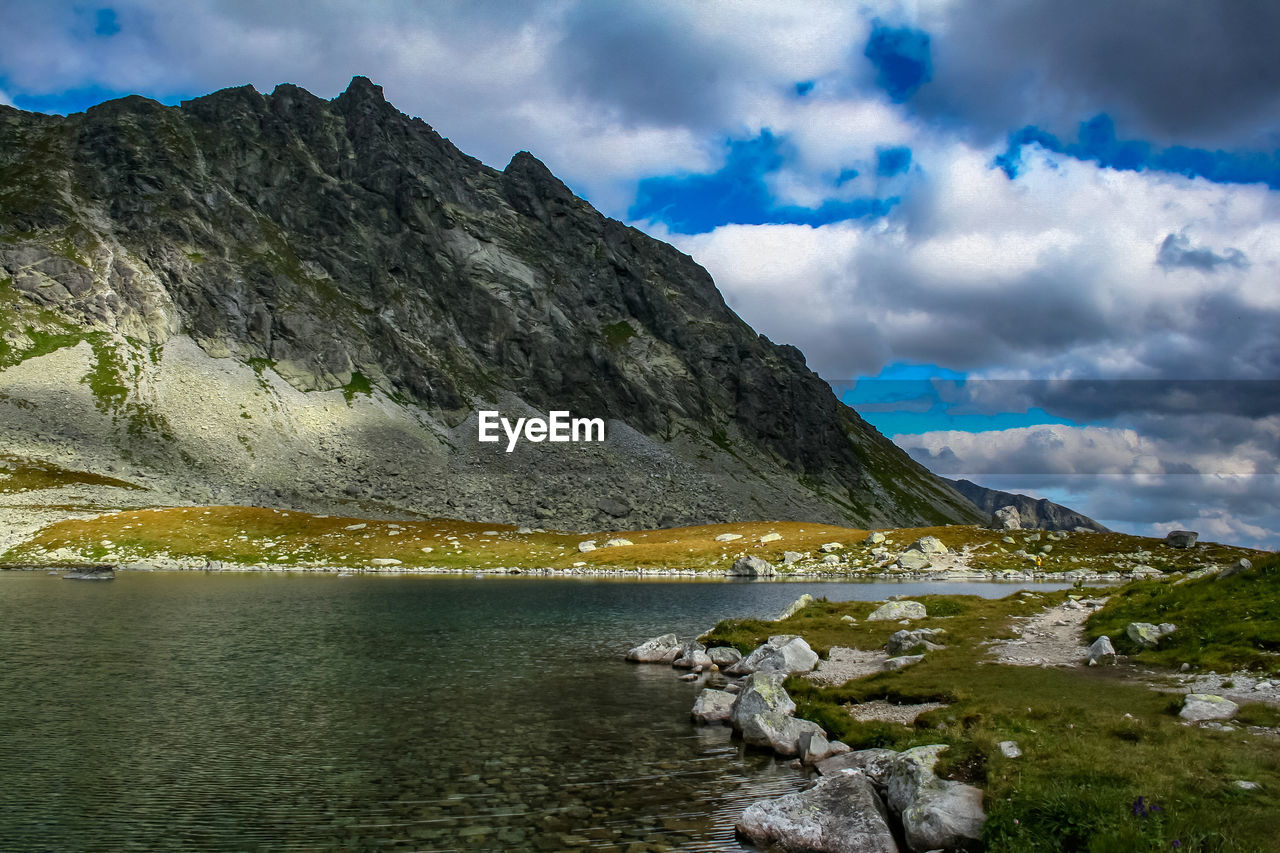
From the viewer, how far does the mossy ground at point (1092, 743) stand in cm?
1234

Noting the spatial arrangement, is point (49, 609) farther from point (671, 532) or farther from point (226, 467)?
point (226, 467)

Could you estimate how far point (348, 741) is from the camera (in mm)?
22703

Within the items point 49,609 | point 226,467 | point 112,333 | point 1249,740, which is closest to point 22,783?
point 1249,740

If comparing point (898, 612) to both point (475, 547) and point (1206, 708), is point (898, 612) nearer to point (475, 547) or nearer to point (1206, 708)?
point (1206, 708)

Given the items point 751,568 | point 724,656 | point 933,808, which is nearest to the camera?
point 933,808

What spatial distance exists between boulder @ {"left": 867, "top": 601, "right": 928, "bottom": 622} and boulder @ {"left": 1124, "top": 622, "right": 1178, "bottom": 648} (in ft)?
46.6

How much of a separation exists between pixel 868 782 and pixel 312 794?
1322cm

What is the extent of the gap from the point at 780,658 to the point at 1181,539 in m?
94.0

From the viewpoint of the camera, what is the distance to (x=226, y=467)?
14250cm

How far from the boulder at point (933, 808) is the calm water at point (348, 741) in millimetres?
3651

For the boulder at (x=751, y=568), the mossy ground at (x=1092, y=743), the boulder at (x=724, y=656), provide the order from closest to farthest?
the mossy ground at (x=1092, y=743) → the boulder at (x=724, y=656) → the boulder at (x=751, y=568)

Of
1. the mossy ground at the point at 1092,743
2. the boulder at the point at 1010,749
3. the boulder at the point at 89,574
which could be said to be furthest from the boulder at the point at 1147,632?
the boulder at the point at 89,574

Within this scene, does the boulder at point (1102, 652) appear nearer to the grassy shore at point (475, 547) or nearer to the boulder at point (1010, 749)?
the boulder at point (1010, 749)

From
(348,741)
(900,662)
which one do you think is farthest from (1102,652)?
(348,741)
